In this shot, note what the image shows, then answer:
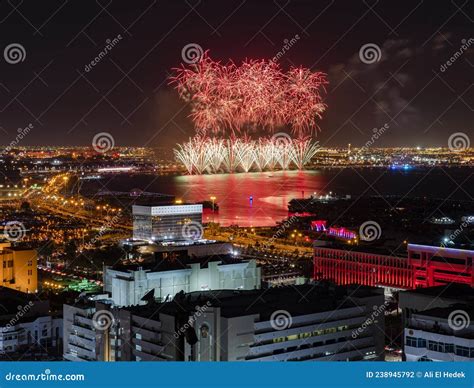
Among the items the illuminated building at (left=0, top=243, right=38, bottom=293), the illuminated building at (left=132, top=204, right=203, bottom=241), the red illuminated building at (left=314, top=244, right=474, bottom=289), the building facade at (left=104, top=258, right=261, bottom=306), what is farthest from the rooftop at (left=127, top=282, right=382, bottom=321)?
the illuminated building at (left=132, top=204, right=203, bottom=241)

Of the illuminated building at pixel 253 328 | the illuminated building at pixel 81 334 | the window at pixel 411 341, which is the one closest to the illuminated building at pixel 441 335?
the window at pixel 411 341

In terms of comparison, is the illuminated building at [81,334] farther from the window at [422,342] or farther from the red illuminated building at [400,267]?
the red illuminated building at [400,267]

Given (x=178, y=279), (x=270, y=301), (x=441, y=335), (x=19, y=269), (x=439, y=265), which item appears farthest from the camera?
(x=439, y=265)

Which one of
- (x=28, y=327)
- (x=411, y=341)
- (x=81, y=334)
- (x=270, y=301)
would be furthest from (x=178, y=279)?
(x=411, y=341)

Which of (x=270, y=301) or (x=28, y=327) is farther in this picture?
(x=28, y=327)

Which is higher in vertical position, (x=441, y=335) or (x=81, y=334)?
(x=441, y=335)

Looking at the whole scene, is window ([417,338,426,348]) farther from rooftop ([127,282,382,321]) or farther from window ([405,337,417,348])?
rooftop ([127,282,382,321])

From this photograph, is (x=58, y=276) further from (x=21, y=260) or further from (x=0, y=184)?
(x=0, y=184)

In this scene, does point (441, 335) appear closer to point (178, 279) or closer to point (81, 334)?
point (81, 334)
